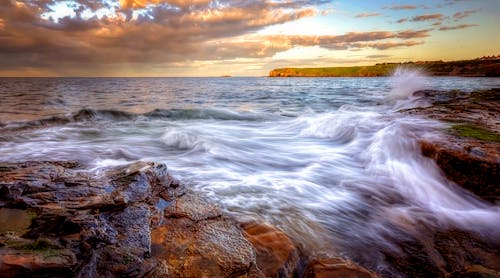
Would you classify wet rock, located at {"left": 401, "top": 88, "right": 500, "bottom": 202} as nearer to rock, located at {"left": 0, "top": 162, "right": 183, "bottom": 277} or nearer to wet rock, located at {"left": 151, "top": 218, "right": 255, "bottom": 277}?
wet rock, located at {"left": 151, "top": 218, "right": 255, "bottom": 277}

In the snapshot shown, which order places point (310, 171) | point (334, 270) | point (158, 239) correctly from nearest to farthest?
point (334, 270), point (158, 239), point (310, 171)

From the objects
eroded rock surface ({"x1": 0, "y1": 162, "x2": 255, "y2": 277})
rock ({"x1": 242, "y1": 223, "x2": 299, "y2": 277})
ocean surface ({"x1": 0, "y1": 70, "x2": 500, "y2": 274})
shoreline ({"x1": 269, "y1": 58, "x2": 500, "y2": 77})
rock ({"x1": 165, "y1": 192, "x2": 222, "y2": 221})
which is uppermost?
shoreline ({"x1": 269, "y1": 58, "x2": 500, "y2": 77})

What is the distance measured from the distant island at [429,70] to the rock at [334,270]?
Answer: 8410cm

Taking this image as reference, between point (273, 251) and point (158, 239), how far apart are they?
1.06m

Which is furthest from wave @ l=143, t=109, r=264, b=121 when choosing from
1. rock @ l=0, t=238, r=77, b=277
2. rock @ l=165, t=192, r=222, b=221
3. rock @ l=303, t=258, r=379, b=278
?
rock @ l=0, t=238, r=77, b=277

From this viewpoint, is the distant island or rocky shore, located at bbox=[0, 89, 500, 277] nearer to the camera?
rocky shore, located at bbox=[0, 89, 500, 277]

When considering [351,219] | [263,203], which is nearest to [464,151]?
[351,219]

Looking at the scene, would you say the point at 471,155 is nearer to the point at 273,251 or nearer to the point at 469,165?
the point at 469,165

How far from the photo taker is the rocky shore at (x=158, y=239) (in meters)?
2.17

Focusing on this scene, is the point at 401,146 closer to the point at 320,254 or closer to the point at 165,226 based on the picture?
the point at 320,254

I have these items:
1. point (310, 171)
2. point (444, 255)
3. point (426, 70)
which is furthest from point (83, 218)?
point (426, 70)

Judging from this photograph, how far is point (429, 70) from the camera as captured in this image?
9731 centimetres

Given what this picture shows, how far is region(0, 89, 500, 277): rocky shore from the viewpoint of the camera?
7.11 feet

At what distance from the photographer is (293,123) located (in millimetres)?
12398
